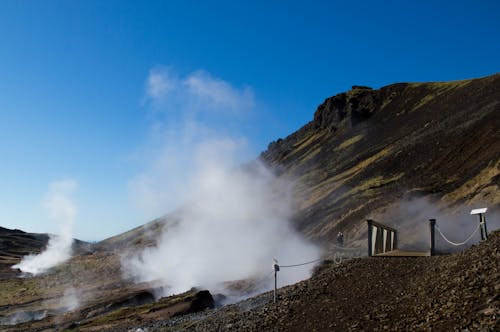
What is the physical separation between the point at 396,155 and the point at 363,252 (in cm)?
2831

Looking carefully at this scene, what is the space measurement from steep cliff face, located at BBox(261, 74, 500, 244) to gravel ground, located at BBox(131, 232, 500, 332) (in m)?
14.9

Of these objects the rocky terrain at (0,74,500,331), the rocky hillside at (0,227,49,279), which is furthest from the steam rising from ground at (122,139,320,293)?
the rocky hillside at (0,227,49,279)

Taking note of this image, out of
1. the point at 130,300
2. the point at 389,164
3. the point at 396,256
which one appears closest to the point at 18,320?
the point at 130,300

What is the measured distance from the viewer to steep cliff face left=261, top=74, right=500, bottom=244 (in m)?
35.4

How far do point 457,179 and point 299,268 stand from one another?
51.4 feet

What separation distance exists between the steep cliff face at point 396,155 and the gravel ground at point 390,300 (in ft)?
48.7

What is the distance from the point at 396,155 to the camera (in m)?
52.4

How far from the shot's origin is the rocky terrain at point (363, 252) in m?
11.6

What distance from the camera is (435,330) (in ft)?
30.5

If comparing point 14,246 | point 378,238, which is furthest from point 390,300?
point 14,246

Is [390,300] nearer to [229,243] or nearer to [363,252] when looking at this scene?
[363,252]

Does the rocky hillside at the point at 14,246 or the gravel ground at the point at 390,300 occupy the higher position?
the rocky hillside at the point at 14,246

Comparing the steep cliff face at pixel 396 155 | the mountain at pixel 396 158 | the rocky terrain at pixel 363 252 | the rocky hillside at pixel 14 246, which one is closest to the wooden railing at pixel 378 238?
the rocky terrain at pixel 363 252

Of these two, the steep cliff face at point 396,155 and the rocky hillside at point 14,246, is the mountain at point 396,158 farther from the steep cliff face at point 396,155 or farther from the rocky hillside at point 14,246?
the rocky hillside at point 14,246
